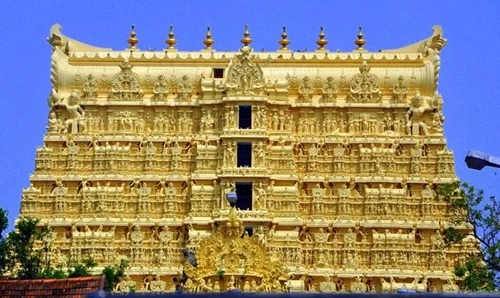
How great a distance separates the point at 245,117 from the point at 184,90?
444cm

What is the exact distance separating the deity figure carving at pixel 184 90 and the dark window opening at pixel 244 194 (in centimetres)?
725

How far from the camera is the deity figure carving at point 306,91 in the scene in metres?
102

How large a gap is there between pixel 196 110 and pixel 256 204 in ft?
26.3

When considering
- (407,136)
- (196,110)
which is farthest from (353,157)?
(196,110)

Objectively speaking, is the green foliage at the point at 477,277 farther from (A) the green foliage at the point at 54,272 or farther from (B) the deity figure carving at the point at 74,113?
(B) the deity figure carving at the point at 74,113

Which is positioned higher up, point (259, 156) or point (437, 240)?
point (259, 156)

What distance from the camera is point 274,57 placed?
104562 mm

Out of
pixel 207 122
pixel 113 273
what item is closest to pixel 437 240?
pixel 207 122

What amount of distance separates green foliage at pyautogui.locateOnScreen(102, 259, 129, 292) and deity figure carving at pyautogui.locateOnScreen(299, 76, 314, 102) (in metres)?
15.5

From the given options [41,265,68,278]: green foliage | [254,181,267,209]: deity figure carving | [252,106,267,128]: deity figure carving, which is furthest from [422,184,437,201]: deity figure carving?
[41,265,68,278]: green foliage

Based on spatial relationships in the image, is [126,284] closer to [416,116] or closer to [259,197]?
[259,197]

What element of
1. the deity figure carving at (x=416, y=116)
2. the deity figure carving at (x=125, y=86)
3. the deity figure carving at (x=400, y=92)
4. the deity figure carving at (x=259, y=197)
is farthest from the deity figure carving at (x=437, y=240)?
the deity figure carving at (x=125, y=86)

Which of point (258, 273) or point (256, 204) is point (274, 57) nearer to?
point (256, 204)

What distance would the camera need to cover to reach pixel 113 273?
9312cm
